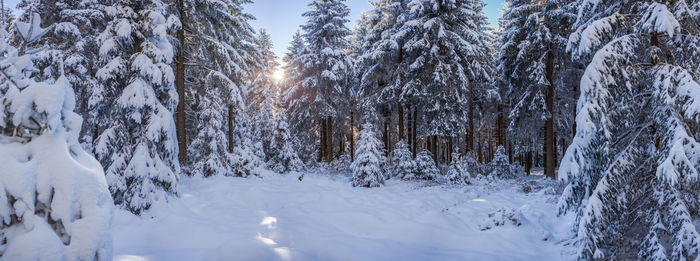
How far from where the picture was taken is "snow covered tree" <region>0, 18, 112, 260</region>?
2721mm

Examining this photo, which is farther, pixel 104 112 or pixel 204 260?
pixel 104 112

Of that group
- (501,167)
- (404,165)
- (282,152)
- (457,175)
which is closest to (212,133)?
(282,152)

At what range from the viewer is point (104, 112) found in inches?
372

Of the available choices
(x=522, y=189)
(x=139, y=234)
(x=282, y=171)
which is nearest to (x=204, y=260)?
(x=139, y=234)

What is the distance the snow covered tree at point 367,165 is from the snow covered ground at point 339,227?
2044 millimetres

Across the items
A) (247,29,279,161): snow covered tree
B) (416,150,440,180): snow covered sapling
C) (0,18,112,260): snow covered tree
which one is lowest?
(416,150,440,180): snow covered sapling

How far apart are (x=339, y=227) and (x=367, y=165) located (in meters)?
6.53

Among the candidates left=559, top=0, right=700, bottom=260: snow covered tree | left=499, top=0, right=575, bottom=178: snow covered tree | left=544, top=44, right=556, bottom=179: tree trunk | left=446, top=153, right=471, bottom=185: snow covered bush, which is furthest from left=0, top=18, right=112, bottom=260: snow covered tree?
left=544, top=44, right=556, bottom=179: tree trunk

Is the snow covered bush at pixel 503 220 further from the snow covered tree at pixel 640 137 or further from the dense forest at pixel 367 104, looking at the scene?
the snow covered tree at pixel 640 137

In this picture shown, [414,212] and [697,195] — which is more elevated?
[697,195]

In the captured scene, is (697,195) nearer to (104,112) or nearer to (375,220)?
(375,220)

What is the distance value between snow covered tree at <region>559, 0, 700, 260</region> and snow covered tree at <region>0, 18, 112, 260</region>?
6348 mm

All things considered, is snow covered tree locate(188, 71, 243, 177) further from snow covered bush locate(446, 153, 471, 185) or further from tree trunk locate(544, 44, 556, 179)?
tree trunk locate(544, 44, 556, 179)

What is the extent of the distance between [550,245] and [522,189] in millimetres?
6642
